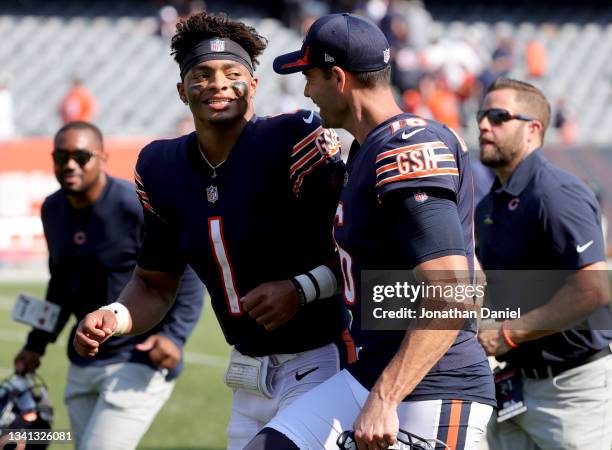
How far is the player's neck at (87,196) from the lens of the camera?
5652 mm

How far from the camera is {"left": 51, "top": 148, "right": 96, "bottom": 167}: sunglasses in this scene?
18.7 feet

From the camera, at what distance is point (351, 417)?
3.42 m

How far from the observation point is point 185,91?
13.9 ft

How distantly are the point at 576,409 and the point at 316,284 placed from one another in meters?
1.54

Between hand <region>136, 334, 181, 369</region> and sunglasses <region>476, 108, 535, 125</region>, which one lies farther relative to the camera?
hand <region>136, 334, 181, 369</region>

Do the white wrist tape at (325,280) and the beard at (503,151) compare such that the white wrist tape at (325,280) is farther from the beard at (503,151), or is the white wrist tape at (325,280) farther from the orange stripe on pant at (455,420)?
the beard at (503,151)

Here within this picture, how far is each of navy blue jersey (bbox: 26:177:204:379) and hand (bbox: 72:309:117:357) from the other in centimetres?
147

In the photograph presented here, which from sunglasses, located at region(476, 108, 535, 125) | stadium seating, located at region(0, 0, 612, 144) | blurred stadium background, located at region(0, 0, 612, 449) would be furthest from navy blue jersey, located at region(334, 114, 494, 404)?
stadium seating, located at region(0, 0, 612, 144)

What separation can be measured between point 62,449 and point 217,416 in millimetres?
1266

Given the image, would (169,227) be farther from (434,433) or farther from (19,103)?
(19,103)

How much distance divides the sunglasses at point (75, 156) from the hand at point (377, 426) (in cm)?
296

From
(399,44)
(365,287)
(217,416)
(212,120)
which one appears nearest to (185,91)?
(212,120)

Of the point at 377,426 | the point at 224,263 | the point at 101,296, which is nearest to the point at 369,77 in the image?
the point at 224,263
